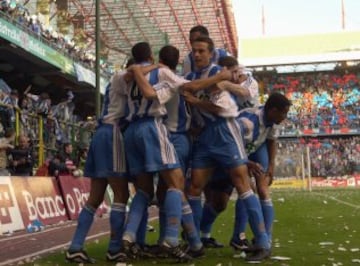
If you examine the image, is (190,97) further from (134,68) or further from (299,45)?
(299,45)

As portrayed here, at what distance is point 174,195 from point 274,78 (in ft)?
162

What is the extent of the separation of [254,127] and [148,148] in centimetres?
128

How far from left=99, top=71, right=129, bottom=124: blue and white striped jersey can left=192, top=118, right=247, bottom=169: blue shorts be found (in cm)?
83

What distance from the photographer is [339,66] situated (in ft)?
170

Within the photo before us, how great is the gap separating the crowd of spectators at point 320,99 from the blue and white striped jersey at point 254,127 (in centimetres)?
4080

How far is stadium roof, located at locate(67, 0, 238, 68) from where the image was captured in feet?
119

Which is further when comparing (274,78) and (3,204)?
(274,78)

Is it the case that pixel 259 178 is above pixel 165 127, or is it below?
below

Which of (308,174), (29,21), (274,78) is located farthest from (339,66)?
(29,21)

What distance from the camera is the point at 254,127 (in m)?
6.07

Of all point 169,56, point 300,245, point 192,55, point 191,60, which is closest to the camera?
point 169,56

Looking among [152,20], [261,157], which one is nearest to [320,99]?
[152,20]

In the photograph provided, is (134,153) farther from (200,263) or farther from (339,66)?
(339,66)

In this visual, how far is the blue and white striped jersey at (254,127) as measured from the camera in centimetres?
601
